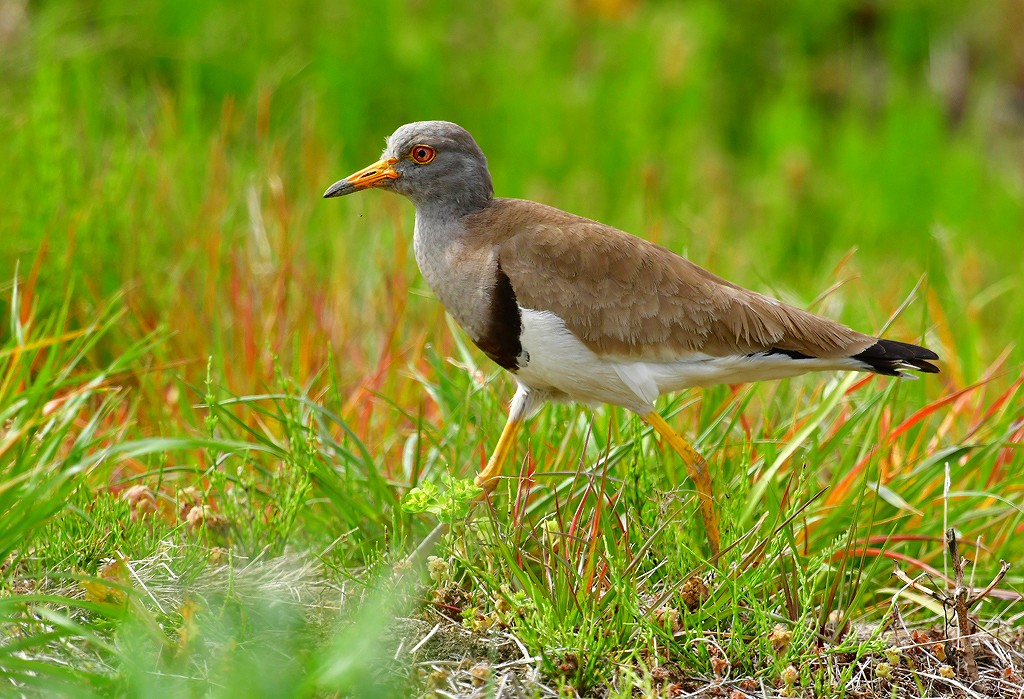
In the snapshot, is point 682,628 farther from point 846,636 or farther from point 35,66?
point 35,66

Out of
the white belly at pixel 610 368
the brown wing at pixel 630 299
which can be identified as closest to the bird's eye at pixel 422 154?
the brown wing at pixel 630 299

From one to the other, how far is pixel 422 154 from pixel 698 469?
4.28 ft

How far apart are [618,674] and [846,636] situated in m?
0.61

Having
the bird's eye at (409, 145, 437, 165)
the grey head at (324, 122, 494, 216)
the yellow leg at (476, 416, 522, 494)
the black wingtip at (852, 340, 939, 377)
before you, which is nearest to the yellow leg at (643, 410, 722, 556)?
the yellow leg at (476, 416, 522, 494)

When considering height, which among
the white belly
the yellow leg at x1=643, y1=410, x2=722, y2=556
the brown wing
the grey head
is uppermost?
the grey head

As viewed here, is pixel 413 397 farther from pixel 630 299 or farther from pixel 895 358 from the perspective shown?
pixel 895 358

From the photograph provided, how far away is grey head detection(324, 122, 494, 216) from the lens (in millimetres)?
3732

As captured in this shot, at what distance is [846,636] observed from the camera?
301 centimetres

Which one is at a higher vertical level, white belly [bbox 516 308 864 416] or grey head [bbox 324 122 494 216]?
grey head [bbox 324 122 494 216]

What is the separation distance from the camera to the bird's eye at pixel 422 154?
3.73 meters

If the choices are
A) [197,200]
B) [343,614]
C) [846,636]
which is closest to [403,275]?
[197,200]

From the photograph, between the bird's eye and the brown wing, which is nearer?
the brown wing

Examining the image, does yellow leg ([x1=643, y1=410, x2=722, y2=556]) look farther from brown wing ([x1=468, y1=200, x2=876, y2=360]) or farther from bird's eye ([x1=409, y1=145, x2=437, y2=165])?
bird's eye ([x1=409, y1=145, x2=437, y2=165])

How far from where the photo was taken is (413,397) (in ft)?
14.8
